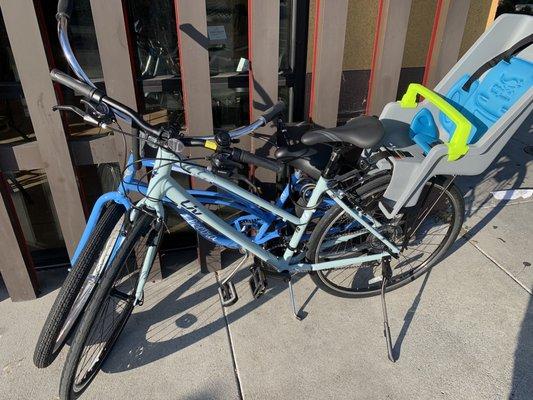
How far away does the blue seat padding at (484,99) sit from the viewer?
90.9 inches

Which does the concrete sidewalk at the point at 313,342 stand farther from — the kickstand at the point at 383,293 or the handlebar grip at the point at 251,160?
the handlebar grip at the point at 251,160

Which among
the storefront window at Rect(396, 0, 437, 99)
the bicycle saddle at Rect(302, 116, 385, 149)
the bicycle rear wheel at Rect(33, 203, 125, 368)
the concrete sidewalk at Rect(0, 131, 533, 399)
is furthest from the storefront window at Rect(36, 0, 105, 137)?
the storefront window at Rect(396, 0, 437, 99)

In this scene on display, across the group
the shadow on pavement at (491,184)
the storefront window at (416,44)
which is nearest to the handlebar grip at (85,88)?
the storefront window at (416,44)

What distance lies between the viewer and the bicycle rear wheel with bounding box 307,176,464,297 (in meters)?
2.33

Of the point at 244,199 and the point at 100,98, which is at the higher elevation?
the point at 100,98

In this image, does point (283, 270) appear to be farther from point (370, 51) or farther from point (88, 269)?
point (370, 51)

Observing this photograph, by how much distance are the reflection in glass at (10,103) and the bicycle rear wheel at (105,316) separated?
3.47ft

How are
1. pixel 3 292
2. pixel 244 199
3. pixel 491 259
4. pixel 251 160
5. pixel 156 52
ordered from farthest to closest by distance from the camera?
pixel 491 259, pixel 3 292, pixel 156 52, pixel 244 199, pixel 251 160

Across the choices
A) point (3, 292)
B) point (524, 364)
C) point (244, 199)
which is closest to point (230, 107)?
point (244, 199)

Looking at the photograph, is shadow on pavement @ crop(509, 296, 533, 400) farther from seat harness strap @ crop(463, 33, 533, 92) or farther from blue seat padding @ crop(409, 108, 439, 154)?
seat harness strap @ crop(463, 33, 533, 92)

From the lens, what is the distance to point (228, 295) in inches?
95.0

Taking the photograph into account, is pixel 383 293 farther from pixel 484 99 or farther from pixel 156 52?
pixel 156 52

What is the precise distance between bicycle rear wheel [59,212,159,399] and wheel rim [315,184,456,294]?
1024 millimetres

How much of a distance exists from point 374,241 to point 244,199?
2.76 ft
